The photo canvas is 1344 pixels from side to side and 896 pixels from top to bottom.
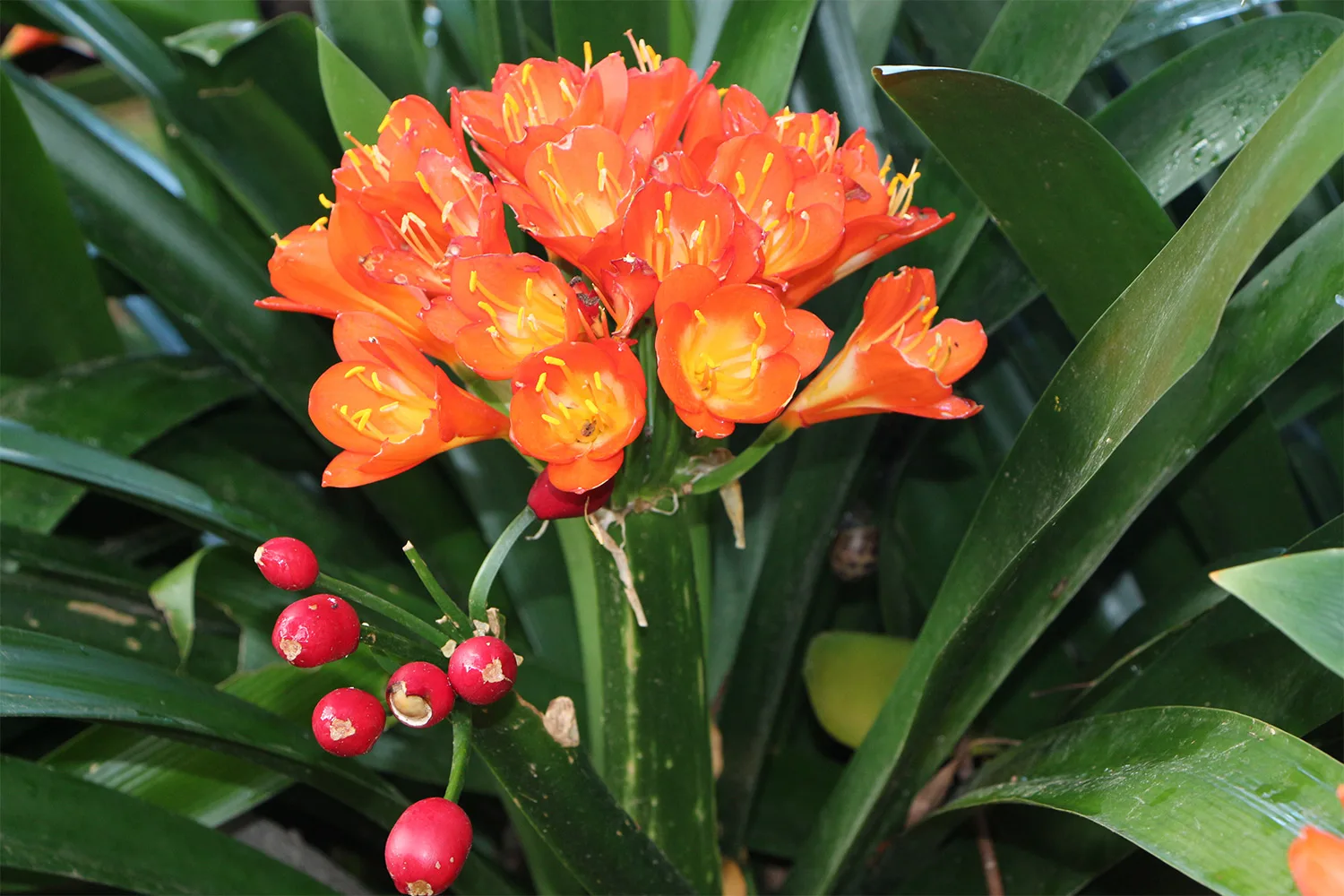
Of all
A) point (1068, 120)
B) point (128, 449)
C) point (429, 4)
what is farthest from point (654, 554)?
point (429, 4)

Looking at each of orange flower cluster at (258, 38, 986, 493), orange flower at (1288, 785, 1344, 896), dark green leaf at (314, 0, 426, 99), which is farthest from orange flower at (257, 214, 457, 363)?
orange flower at (1288, 785, 1344, 896)

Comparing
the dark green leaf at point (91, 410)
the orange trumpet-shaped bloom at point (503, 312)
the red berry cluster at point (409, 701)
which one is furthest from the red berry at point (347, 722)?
the dark green leaf at point (91, 410)

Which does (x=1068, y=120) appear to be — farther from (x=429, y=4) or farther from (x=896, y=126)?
(x=429, y=4)

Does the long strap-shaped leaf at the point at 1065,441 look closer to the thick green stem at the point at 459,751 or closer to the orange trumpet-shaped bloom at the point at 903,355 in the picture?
the orange trumpet-shaped bloom at the point at 903,355

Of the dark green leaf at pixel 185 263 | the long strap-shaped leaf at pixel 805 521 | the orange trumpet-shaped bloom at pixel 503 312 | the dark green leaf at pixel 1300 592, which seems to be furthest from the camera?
the dark green leaf at pixel 185 263

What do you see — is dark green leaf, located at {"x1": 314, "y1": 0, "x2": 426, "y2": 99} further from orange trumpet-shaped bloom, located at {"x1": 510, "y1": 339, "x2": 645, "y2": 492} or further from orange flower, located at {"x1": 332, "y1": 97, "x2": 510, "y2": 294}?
orange trumpet-shaped bloom, located at {"x1": 510, "y1": 339, "x2": 645, "y2": 492}

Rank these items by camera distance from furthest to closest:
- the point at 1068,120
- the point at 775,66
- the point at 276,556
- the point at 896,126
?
1. the point at 896,126
2. the point at 775,66
3. the point at 1068,120
4. the point at 276,556
